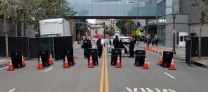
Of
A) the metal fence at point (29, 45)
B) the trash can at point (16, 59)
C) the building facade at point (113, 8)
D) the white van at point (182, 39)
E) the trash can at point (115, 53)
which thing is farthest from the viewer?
the building facade at point (113, 8)

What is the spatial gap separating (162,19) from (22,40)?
47079 mm

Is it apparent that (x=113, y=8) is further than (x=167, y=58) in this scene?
Yes

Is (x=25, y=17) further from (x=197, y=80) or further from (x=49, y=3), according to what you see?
(x=197, y=80)

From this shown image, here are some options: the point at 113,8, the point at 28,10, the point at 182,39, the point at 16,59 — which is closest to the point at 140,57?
the point at 16,59

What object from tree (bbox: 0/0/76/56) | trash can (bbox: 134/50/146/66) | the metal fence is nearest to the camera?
trash can (bbox: 134/50/146/66)

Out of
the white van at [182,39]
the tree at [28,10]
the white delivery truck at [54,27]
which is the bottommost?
the white van at [182,39]

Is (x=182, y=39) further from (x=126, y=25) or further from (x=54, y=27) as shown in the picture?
(x=126, y=25)

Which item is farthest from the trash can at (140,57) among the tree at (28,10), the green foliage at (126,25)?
the green foliage at (126,25)

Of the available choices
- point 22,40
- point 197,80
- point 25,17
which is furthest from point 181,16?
point 197,80

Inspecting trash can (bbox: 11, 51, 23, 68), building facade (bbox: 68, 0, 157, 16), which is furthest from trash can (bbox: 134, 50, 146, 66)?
building facade (bbox: 68, 0, 157, 16)

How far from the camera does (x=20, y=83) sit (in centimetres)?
1712

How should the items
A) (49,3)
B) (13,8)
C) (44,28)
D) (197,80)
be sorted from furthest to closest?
(49,3), (44,28), (13,8), (197,80)

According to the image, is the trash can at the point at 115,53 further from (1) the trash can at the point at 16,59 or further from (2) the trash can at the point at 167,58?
(1) the trash can at the point at 16,59

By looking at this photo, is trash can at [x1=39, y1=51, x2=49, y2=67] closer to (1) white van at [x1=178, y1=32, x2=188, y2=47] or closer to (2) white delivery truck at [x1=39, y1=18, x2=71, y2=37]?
(2) white delivery truck at [x1=39, y1=18, x2=71, y2=37]
